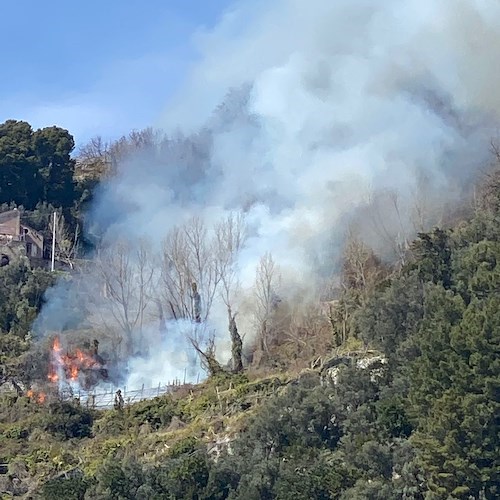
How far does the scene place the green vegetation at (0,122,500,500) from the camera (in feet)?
66.8

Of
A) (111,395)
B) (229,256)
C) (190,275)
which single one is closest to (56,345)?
(111,395)

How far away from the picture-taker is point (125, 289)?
123ft

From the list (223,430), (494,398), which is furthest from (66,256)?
(494,398)

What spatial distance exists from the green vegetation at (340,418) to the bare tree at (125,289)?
4.48 m

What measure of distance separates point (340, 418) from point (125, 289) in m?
15.4

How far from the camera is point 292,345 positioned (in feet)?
105

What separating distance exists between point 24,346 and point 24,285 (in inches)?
175

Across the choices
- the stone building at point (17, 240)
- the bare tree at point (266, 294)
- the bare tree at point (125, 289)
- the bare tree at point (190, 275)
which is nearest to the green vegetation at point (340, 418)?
the bare tree at point (266, 294)

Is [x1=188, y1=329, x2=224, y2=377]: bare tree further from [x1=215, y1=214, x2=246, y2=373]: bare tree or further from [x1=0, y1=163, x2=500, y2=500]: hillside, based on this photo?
[x1=215, y1=214, x2=246, y2=373]: bare tree

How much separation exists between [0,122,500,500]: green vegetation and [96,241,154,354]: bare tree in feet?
14.7

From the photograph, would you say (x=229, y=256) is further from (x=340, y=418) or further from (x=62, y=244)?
(x=340, y=418)

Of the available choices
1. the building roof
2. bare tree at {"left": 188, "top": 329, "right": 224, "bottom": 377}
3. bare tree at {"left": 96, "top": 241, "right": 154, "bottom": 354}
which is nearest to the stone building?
the building roof

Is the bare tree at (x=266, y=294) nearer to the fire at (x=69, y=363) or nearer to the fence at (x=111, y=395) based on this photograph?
the fence at (x=111, y=395)

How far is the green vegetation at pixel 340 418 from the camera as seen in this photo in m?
20.4
